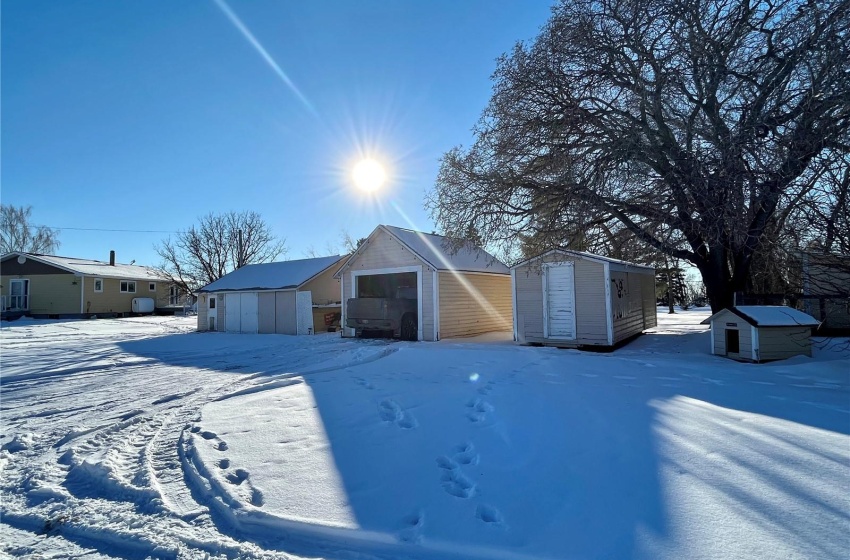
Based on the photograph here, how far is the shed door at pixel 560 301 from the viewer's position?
1283 cm

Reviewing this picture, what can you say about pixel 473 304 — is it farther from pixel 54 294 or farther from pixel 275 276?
pixel 54 294

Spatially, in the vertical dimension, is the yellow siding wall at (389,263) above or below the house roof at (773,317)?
above

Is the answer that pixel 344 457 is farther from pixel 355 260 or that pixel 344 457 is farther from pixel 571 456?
pixel 355 260

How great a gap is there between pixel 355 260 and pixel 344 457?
14402mm

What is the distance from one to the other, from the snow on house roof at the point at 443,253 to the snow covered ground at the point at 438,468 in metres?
8.16

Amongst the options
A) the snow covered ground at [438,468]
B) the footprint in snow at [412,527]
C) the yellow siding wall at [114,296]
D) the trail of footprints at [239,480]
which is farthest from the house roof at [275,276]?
the footprint in snow at [412,527]

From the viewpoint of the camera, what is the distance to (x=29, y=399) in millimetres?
7375

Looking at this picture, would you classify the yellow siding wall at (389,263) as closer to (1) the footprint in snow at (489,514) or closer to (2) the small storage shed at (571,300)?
(2) the small storage shed at (571,300)

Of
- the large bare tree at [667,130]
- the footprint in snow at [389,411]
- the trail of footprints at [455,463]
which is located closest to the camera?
the trail of footprints at [455,463]

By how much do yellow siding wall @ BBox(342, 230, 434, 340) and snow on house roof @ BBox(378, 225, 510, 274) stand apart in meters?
0.30

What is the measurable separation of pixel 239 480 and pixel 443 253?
47.1ft

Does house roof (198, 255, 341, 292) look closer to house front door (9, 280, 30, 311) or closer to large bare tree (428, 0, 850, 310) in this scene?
large bare tree (428, 0, 850, 310)

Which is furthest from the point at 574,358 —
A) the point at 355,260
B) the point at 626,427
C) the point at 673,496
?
the point at 355,260

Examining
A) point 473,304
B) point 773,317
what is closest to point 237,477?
point 773,317
